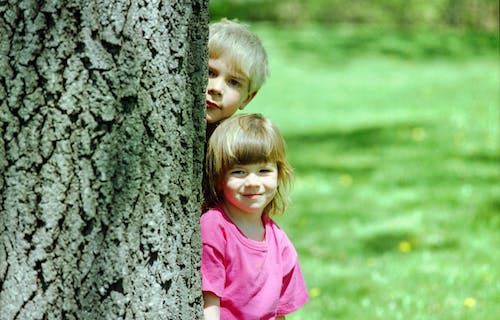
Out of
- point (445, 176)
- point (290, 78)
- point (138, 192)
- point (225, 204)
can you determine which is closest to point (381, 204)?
point (445, 176)

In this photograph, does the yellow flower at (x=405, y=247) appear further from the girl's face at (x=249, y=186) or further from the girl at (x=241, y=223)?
the girl's face at (x=249, y=186)

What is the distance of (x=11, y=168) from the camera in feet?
7.27

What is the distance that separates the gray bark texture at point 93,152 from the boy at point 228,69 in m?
0.52

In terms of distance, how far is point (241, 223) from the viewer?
280 cm

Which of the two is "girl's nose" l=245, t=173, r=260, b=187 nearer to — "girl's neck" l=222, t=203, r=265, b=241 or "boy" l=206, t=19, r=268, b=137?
"girl's neck" l=222, t=203, r=265, b=241

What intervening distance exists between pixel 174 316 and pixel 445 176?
6220mm

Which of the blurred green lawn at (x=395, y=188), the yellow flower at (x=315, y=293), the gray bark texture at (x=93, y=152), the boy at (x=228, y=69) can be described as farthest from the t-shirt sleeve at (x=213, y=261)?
the yellow flower at (x=315, y=293)

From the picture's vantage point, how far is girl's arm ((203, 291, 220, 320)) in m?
2.66

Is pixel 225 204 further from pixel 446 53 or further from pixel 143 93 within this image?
pixel 446 53

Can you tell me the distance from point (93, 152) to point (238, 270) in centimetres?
72

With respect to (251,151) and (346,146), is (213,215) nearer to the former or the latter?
(251,151)

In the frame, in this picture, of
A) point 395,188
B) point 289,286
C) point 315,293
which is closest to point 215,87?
point 289,286

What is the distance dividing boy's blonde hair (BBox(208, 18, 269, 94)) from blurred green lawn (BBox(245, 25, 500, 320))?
2.14 meters

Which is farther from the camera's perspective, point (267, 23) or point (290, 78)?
point (267, 23)
